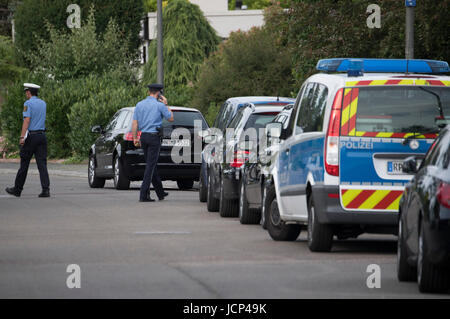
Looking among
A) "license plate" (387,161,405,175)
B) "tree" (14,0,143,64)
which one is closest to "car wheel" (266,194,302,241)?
"license plate" (387,161,405,175)

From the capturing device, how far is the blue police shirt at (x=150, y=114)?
19.5 meters

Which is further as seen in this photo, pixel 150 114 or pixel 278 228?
pixel 150 114

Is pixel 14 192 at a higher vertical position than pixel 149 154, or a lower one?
lower

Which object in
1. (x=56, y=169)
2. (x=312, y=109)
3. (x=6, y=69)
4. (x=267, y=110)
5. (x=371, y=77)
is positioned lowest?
(x=56, y=169)

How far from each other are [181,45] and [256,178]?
4444cm

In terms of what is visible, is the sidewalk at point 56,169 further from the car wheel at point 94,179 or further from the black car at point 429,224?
the black car at point 429,224

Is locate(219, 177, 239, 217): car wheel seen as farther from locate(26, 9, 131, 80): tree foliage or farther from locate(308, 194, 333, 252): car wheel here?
locate(26, 9, 131, 80): tree foliage

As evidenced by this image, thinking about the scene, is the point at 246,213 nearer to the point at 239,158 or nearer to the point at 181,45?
the point at 239,158

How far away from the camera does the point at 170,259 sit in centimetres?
1100

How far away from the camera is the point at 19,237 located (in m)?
13.4

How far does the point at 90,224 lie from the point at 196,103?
34.4 metres

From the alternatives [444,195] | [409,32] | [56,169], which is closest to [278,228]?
[444,195]
